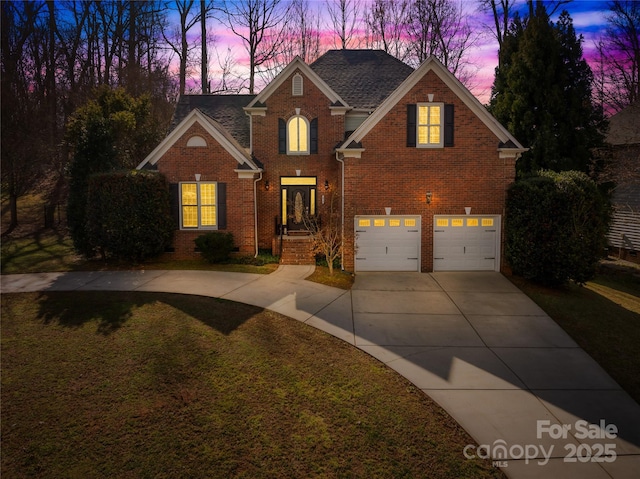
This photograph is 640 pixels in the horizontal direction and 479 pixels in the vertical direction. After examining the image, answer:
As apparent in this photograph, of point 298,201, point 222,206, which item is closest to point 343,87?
point 298,201

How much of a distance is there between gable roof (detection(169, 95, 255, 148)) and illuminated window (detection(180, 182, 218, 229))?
133 inches

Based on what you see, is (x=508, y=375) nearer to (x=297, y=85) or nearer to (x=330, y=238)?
(x=330, y=238)

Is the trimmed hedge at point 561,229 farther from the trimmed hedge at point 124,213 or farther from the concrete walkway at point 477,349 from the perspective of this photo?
the trimmed hedge at point 124,213

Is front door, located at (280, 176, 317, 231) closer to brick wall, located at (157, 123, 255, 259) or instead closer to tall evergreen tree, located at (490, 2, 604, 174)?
brick wall, located at (157, 123, 255, 259)

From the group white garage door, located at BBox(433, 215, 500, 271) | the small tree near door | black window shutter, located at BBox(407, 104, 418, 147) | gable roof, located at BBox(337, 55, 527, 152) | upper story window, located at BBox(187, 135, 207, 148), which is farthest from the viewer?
upper story window, located at BBox(187, 135, 207, 148)

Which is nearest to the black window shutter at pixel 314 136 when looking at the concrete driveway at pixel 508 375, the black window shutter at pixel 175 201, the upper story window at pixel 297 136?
the upper story window at pixel 297 136

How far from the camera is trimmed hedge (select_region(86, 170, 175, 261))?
1441 cm

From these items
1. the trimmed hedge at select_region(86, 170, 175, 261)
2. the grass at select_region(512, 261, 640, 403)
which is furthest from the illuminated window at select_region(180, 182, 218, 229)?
the grass at select_region(512, 261, 640, 403)

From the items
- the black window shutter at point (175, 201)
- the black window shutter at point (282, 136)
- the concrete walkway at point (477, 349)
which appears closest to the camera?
the concrete walkway at point (477, 349)

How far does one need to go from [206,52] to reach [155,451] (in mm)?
30756

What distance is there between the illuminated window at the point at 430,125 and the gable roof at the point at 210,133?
21.4 feet

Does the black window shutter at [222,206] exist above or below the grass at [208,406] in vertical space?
above

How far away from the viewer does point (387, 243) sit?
15.0 metres

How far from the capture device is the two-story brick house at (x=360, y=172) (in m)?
14.5
